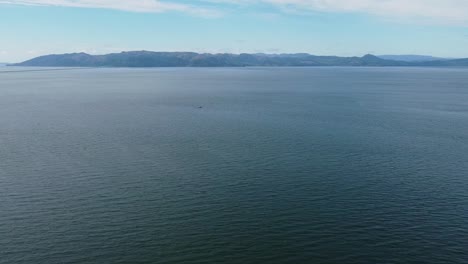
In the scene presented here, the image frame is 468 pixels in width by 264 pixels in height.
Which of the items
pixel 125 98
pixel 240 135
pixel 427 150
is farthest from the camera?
pixel 125 98

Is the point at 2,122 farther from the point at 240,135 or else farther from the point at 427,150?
the point at 427,150

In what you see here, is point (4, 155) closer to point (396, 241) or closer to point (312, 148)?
point (312, 148)

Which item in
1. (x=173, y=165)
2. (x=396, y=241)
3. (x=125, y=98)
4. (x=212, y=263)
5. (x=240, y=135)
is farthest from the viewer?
(x=125, y=98)

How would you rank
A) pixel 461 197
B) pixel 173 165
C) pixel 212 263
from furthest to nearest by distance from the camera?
pixel 173 165 < pixel 461 197 < pixel 212 263

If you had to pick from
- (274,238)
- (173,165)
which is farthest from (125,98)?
(274,238)

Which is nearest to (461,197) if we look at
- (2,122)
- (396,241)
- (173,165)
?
(396,241)

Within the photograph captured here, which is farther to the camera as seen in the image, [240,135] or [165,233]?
[240,135]
